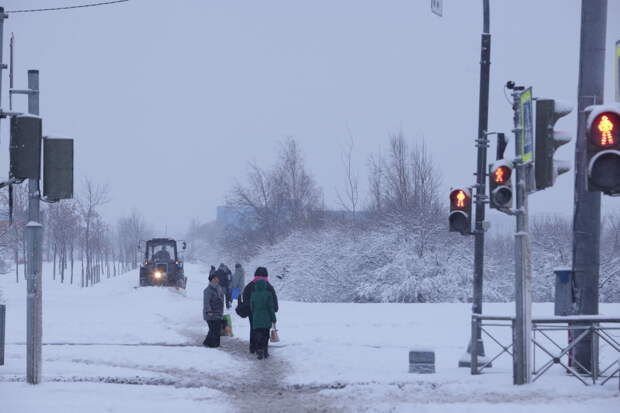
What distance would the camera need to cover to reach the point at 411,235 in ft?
122

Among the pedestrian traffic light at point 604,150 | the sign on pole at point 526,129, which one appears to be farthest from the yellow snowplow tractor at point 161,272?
the pedestrian traffic light at point 604,150

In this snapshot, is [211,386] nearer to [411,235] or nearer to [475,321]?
[475,321]

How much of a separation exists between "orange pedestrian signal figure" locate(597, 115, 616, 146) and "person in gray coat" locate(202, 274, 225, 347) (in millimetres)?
10884

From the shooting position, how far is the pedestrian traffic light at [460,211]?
1227 cm

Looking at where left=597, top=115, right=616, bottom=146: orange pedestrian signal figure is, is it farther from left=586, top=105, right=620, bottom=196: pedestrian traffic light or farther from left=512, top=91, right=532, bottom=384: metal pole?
left=512, top=91, right=532, bottom=384: metal pole

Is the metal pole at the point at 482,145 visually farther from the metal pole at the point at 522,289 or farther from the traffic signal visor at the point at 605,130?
the traffic signal visor at the point at 605,130

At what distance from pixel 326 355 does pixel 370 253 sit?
2371 cm

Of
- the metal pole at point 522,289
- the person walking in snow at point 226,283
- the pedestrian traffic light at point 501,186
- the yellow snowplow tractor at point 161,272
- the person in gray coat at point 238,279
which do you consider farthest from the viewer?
the yellow snowplow tractor at point 161,272

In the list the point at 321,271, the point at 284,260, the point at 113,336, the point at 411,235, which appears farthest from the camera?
the point at 284,260

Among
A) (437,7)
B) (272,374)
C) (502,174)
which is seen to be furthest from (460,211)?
(272,374)

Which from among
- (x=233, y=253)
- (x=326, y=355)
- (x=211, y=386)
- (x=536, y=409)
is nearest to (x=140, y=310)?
(x=326, y=355)

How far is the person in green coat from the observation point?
14.5 meters

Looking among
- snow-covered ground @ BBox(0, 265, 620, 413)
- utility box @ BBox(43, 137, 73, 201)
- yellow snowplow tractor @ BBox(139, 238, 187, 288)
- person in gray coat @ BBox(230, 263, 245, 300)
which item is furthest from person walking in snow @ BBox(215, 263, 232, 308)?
utility box @ BBox(43, 137, 73, 201)

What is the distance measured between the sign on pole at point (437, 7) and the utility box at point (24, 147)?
6.77m
